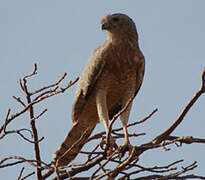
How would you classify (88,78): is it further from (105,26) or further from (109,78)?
(105,26)

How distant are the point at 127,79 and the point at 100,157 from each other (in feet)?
5.99

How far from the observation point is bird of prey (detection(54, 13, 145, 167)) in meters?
6.10

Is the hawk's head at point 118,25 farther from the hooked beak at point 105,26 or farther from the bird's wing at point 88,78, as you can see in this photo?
the bird's wing at point 88,78

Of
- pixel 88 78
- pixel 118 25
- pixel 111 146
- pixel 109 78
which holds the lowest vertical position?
pixel 111 146

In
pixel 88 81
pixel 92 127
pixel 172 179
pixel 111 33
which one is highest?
pixel 111 33

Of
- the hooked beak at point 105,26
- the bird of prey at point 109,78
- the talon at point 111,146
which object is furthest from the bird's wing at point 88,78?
the talon at point 111,146

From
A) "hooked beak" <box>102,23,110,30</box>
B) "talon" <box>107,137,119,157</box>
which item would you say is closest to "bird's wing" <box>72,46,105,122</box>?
"hooked beak" <box>102,23,110,30</box>

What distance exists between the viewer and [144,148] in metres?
4.45

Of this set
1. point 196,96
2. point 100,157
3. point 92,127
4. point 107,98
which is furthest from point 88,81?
point 196,96

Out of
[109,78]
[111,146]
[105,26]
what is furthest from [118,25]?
[111,146]

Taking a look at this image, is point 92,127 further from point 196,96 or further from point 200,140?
point 196,96

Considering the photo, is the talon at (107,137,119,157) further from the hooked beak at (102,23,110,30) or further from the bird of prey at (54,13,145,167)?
the hooked beak at (102,23,110,30)

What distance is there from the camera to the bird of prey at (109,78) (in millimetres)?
6098

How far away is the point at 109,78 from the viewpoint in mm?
6125
